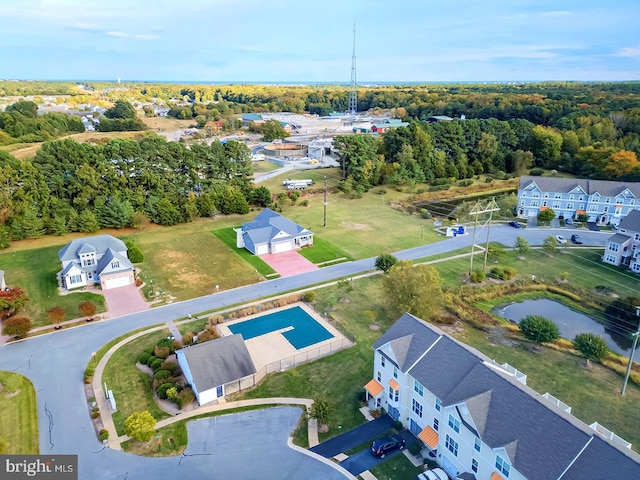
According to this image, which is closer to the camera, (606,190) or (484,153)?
(606,190)

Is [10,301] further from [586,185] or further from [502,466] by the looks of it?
[586,185]

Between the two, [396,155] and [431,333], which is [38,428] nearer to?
[431,333]

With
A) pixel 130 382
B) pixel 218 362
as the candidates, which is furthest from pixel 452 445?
pixel 130 382

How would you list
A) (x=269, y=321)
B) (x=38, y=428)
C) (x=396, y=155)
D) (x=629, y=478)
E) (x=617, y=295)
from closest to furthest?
(x=629, y=478), (x=38, y=428), (x=269, y=321), (x=617, y=295), (x=396, y=155)

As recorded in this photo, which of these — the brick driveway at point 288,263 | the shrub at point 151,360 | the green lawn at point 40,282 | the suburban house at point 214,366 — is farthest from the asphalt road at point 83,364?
the suburban house at point 214,366

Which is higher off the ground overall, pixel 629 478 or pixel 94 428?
pixel 629 478

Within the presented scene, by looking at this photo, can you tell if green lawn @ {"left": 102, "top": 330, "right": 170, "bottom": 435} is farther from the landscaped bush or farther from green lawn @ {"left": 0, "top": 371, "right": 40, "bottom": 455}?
the landscaped bush

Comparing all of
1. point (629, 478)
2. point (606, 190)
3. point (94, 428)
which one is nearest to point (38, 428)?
point (94, 428)
